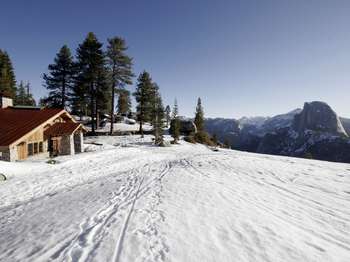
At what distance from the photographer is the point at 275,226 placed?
6438 mm

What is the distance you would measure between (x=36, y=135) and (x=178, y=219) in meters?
20.7

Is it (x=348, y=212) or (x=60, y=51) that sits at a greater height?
(x=60, y=51)

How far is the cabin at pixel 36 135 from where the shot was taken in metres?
18.7

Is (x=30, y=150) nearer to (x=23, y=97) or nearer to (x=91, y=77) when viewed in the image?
(x=91, y=77)

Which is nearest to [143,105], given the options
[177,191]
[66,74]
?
[66,74]

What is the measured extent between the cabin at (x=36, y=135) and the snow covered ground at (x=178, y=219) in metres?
6.15

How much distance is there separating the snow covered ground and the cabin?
20.2ft

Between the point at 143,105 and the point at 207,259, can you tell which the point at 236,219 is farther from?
the point at 143,105

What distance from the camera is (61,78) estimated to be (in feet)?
122

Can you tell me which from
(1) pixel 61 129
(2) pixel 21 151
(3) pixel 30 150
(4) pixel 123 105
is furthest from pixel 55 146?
(4) pixel 123 105

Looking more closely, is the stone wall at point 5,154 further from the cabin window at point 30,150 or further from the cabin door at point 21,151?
the cabin window at point 30,150

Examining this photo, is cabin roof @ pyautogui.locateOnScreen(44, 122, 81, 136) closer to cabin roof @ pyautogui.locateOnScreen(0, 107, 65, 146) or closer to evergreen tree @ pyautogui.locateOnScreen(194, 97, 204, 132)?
cabin roof @ pyautogui.locateOnScreen(0, 107, 65, 146)

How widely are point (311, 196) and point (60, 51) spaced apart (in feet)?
135

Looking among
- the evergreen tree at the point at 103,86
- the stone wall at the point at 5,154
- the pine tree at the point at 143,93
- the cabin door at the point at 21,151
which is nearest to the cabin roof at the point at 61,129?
the cabin door at the point at 21,151
